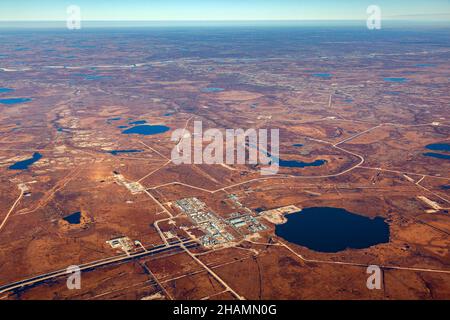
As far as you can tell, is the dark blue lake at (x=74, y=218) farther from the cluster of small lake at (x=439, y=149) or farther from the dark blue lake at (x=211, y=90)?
the dark blue lake at (x=211, y=90)

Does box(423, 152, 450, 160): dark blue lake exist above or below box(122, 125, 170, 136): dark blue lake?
below

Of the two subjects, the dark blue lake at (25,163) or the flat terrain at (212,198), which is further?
the dark blue lake at (25,163)

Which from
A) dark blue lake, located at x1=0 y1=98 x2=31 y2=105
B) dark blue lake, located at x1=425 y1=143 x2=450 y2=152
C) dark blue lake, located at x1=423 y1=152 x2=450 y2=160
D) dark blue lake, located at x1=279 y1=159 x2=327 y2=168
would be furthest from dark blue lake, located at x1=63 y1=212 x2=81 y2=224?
dark blue lake, located at x1=0 y1=98 x2=31 y2=105

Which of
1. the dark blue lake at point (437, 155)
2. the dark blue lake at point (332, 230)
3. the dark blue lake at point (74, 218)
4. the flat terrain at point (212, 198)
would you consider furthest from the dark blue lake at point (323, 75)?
the dark blue lake at point (74, 218)

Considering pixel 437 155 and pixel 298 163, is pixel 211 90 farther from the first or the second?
pixel 437 155

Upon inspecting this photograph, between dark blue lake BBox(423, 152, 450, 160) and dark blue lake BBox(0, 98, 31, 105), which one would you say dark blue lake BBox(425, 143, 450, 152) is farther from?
dark blue lake BBox(0, 98, 31, 105)

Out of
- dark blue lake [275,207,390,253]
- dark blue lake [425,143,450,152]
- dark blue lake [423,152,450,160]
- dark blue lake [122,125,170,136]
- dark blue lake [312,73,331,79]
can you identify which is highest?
dark blue lake [312,73,331,79]
